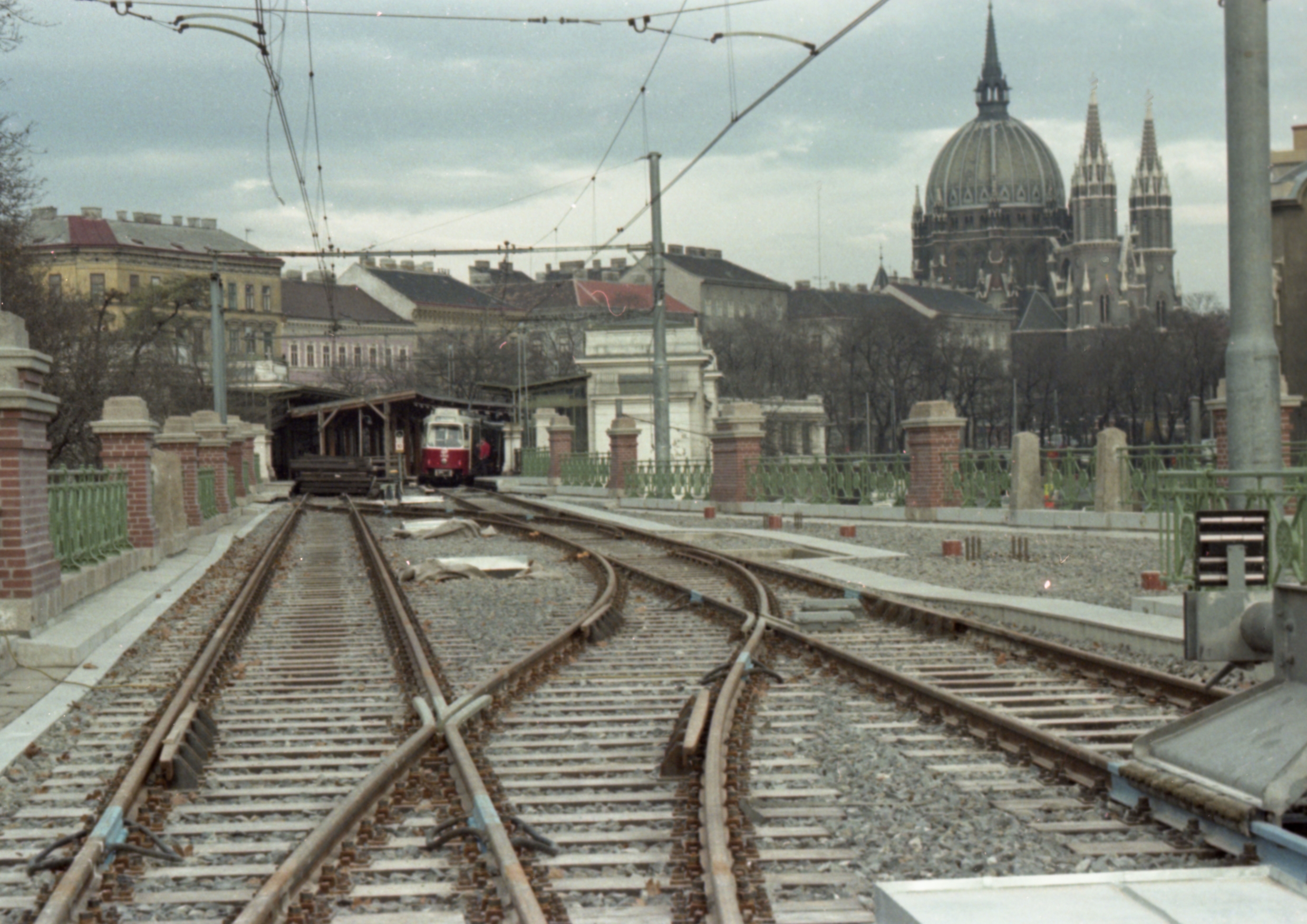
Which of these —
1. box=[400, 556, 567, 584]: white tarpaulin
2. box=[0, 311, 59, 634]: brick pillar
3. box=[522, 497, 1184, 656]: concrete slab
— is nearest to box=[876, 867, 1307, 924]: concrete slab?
box=[522, 497, 1184, 656]: concrete slab

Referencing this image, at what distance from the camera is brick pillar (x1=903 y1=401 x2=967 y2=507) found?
28344 millimetres

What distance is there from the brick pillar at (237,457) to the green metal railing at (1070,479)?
1850cm

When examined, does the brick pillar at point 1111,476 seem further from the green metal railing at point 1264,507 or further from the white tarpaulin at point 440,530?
the green metal railing at point 1264,507

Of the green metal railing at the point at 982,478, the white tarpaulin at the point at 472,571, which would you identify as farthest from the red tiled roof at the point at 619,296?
the white tarpaulin at the point at 472,571

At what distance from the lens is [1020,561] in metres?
19.2

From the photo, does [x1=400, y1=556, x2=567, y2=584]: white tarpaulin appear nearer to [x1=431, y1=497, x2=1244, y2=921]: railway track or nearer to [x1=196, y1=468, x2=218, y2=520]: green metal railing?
[x1=431, y1=497, x2=1244, y2=921]: railway track

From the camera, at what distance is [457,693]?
364 inches

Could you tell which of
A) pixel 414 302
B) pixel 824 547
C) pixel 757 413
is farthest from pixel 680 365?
pixel 414 302

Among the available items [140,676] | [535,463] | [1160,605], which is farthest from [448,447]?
[140,676]

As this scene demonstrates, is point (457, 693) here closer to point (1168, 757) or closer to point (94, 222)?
point (1168, 757)

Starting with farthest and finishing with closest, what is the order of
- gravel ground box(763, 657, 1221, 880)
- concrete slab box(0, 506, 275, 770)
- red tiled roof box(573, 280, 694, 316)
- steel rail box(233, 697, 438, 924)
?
red tiled roof box(573, 280, 694, 316) → concrete slab box(0, 506, 275, 770) → gravel ground box(763, 657, 1221, 880) → steel rail box(233, 697, 438, 924)

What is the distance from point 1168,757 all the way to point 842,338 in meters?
108

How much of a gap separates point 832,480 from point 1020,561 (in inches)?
502

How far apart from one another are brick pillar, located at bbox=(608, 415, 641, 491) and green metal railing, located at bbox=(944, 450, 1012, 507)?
50.3ft
